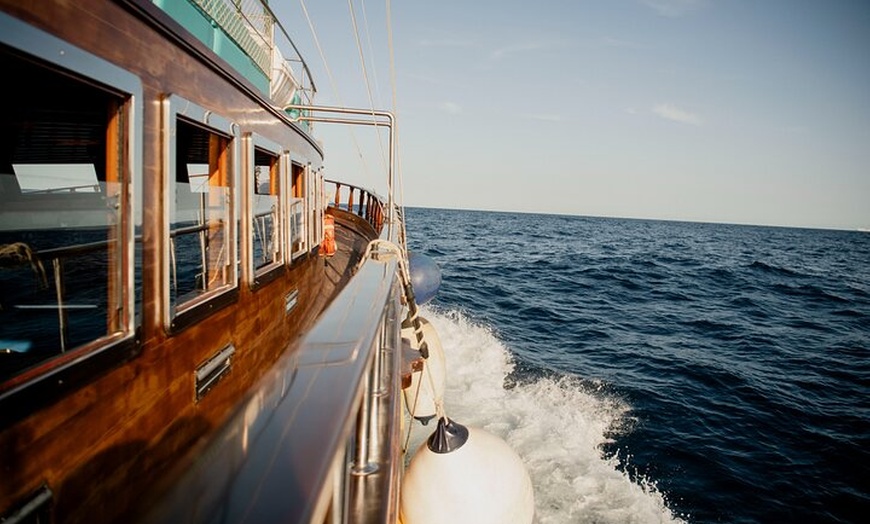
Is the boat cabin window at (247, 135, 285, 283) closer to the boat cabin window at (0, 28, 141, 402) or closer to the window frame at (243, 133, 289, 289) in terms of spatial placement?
the window frame at (243, 133, 289, 289)

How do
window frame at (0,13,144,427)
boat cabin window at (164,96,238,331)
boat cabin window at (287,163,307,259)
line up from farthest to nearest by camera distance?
boat cabin window at (287,163,307,259)
boat cabin window at (164,96,238,331)
window frame at (0,13,144,427)

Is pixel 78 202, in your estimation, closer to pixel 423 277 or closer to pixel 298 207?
pixel 298 207

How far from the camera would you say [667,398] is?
1019 centimetres

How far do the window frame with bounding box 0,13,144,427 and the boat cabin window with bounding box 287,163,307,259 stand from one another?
3.25m

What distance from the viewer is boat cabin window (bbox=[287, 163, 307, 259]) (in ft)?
17.6

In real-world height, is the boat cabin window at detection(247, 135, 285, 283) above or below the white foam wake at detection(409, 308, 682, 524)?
above

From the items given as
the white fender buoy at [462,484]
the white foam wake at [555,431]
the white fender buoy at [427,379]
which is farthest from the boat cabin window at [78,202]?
the white foam wake at [555,431]

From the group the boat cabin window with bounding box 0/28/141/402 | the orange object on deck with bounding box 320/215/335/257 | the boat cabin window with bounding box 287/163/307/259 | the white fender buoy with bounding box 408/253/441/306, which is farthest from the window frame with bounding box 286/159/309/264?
the boat cabin window with bounding box 0/28/141/402

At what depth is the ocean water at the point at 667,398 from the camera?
274 inches

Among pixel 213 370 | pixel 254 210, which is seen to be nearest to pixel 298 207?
pixel 254 210

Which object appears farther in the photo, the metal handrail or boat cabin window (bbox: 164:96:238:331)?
the metal handrail

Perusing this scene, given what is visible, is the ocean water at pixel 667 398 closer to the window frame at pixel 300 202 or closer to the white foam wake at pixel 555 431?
the white foam wake at pixel 555 431

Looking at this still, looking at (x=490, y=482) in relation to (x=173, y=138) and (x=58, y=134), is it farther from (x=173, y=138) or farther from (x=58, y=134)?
(x=58, y=134)

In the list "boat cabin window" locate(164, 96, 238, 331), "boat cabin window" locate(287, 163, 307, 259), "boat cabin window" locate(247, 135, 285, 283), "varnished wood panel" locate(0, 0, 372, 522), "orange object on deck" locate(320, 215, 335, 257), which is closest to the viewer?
"varnished wood panel" locate(0, 0, 372, 522)
